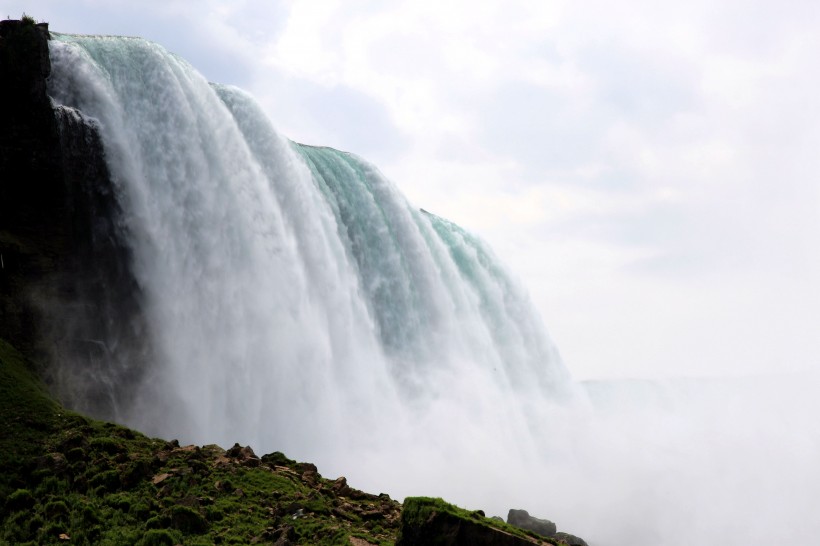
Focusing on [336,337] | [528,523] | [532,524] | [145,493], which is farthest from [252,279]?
[532,524]

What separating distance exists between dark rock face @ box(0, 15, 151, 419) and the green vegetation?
9.70 ft

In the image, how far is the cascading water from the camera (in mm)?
20844

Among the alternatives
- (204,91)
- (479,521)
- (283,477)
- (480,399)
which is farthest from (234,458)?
(480,399)

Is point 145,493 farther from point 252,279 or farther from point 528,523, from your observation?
point 528,523

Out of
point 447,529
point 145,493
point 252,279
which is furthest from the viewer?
point 252,279

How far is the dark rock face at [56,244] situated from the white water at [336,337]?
862 millimetres

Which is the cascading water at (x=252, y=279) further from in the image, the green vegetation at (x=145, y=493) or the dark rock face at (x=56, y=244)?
the green vegetation at (x=145, y=493)

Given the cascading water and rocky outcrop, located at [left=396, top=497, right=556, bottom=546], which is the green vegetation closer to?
rocky outcrop, located at [left=396, top=497, right=556, bottom=546]

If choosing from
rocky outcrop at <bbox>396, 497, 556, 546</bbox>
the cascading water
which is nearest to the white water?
the cascading water

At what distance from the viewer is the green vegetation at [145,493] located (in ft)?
38.6

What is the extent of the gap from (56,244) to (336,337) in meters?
10.2

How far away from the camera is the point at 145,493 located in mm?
12820

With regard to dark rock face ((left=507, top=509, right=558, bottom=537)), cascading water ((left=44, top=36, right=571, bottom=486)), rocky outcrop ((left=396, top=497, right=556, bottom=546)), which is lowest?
rocky outcrop ((left=396, top=497, right=556, bottom=546))

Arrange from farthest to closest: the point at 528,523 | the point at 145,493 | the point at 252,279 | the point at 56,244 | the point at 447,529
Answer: the point at 252,279, the point at 528,523, the point at 56,244, the point at 145,493, the point at 447,529
